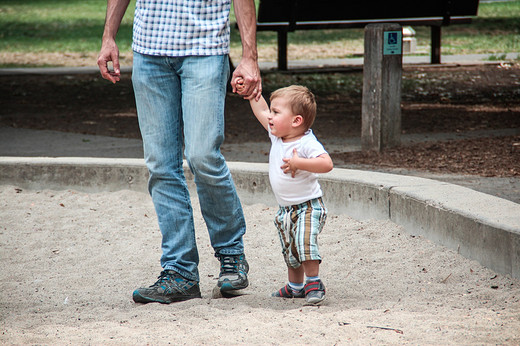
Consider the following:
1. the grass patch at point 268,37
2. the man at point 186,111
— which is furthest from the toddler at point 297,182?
the grass patch at point 268,37

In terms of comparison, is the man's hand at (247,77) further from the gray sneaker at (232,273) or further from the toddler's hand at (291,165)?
the gray sneaker at (232,273)

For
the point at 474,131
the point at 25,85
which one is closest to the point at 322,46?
the point at 25,85

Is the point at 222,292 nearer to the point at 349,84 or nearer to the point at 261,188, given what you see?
the point at 261,188

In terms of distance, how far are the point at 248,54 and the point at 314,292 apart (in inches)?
43.8

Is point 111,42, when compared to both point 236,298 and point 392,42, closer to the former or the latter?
point 236,298

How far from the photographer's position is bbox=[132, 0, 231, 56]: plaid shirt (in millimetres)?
3436

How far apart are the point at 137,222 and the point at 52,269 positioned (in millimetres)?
960

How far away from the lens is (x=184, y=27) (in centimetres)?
345

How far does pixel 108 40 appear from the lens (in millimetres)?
3602

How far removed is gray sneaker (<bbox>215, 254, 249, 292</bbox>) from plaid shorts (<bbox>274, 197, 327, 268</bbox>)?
0.27 m

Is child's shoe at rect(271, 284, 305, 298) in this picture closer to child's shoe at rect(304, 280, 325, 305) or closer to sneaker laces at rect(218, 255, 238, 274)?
child's shoe at rect(304, 280, 325, 305)

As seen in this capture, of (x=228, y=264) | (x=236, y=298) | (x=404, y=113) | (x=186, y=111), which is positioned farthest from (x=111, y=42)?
(x=404, y=113)

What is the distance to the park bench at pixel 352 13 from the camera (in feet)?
45.9

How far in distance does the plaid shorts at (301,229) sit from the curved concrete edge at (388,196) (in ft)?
2.87
